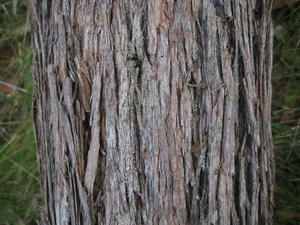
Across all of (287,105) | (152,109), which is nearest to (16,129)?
(152,109)

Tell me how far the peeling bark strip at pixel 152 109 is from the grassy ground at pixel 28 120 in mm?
601

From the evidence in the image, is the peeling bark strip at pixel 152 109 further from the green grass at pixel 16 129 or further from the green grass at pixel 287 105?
the green grass at pixel 16 129

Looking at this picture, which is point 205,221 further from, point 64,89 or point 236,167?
point 64,89

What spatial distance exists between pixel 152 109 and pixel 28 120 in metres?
0.94

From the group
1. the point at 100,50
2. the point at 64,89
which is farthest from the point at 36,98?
the point at 100,50

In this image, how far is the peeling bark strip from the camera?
1.08 m

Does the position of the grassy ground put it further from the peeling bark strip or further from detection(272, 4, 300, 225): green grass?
the peeling bark strip

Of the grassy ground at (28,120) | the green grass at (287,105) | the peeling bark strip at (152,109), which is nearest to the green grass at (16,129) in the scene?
the grassy ground at (28,120)

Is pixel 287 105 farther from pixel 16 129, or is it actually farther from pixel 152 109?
pixel 16 129

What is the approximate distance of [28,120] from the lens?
71.4 inches

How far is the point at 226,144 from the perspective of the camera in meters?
1.11

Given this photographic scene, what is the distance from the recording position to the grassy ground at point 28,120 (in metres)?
1.67

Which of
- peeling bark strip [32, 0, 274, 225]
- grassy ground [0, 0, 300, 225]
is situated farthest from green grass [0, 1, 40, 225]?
peeling bark strip [32, 0, 274, 225]

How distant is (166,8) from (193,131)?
0.36 meters
